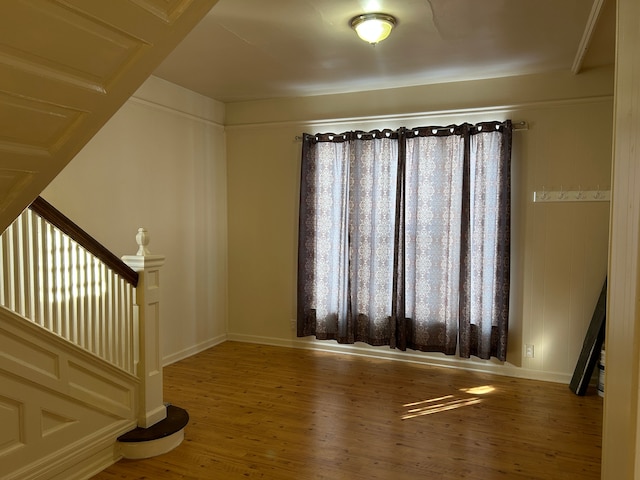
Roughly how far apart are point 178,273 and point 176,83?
74.1 inches

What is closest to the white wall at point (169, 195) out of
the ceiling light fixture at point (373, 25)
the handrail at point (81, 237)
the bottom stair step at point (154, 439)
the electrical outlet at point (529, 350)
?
the handrail at point (81, 237)

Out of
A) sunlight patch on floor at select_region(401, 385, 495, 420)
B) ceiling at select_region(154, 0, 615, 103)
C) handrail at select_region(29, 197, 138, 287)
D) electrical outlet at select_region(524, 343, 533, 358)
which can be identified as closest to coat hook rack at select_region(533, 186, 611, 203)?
ceiling at select_region(154, 0, 615, 103)

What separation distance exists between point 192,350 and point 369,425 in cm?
236

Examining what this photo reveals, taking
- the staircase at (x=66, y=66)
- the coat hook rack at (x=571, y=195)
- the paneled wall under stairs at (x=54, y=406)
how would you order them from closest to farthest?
1. the staircase at (x=66, y=66)
2. the paneled wall under stairs at (x=54, y=406)
3. the coat hook rack at (x=571, y=195)

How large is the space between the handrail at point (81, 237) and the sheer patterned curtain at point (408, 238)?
92.7 inches

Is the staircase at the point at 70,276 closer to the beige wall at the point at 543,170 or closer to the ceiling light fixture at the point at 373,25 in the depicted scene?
the ceiling light fixture at the point at 373,25

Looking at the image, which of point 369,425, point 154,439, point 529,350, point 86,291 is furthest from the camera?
point 529,350

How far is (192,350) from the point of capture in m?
4.83

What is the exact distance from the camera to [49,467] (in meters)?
2.31

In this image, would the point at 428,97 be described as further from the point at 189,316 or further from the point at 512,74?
the point at 189,316

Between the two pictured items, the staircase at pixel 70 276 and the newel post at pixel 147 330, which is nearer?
the staircase at pixel 70 276

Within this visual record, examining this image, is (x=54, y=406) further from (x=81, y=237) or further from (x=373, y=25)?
(x=373, y=25)

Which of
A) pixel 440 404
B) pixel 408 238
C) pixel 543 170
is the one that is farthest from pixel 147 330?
pixel 543 170

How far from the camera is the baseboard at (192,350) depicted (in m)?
4.51
